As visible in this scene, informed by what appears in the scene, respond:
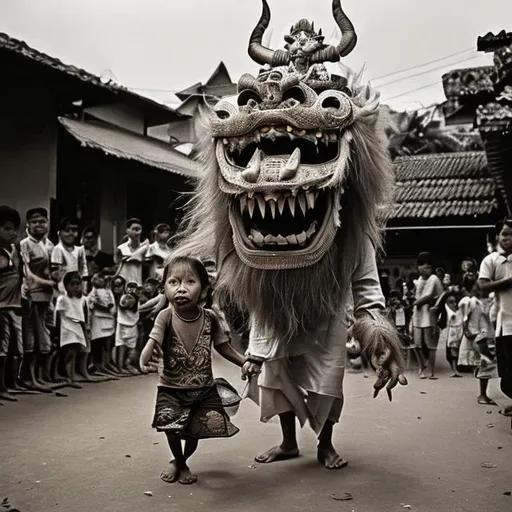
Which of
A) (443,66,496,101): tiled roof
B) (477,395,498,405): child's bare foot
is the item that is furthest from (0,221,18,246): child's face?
(443,66,496,101): tiled roof

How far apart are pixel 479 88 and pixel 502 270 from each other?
184 inches

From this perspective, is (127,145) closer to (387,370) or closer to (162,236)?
(162,236)

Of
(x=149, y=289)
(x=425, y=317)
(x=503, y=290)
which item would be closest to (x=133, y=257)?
(x=149, y=289)

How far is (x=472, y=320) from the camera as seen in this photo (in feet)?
22.8

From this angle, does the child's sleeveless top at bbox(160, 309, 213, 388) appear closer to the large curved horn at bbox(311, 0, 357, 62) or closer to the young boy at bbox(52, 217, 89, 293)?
the large curved horn at bbox(311, 0, 357, 62)

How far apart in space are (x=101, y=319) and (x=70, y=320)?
2.54ft

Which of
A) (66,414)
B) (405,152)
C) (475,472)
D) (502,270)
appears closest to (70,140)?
(66,414)

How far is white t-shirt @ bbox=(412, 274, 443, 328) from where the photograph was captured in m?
7.79

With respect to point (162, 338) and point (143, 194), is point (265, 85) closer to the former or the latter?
point (162, 338)

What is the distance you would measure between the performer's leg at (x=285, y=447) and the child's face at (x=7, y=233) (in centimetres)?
286

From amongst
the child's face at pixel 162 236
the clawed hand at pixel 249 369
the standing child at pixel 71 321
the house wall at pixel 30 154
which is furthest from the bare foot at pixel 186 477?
the house wall at pixel 30 154

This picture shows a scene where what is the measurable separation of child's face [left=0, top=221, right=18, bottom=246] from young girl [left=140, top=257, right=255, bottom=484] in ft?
8.20

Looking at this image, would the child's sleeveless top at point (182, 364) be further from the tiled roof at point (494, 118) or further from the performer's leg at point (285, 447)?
the tiled roof at point (494, 118)

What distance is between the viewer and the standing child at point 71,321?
632 centimetres
